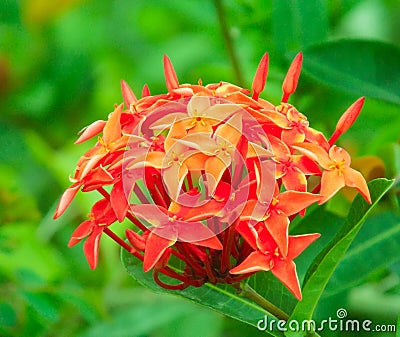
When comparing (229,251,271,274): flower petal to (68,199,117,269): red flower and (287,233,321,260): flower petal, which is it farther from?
(68,199,117,269): red flower

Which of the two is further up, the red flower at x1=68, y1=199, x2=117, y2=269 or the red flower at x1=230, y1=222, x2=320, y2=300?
the red flower at x1=68, y1=199, x2=117, y2=269

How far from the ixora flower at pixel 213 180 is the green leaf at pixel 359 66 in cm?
48

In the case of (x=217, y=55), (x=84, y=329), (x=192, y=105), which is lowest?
(x=84, y=329)

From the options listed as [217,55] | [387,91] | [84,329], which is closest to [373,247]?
[387,91]

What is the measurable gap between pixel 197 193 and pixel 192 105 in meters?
0.13

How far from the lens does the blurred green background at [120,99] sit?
1.68 meters

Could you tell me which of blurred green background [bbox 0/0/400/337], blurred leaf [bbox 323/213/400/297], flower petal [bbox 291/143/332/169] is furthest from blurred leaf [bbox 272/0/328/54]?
flower petal [bbox 291/143/332/169]

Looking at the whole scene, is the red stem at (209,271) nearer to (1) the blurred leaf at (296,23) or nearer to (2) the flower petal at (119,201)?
(2) the flower petal at (119,201)

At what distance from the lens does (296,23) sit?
1834 mm

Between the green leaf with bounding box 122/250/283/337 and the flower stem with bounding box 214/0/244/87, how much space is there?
2.39 feet

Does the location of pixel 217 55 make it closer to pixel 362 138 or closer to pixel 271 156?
pixel 362 138

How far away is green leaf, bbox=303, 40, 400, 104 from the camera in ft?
5.46

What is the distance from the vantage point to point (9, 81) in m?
2.79

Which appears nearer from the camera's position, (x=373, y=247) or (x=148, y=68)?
(x=373, y=247)
